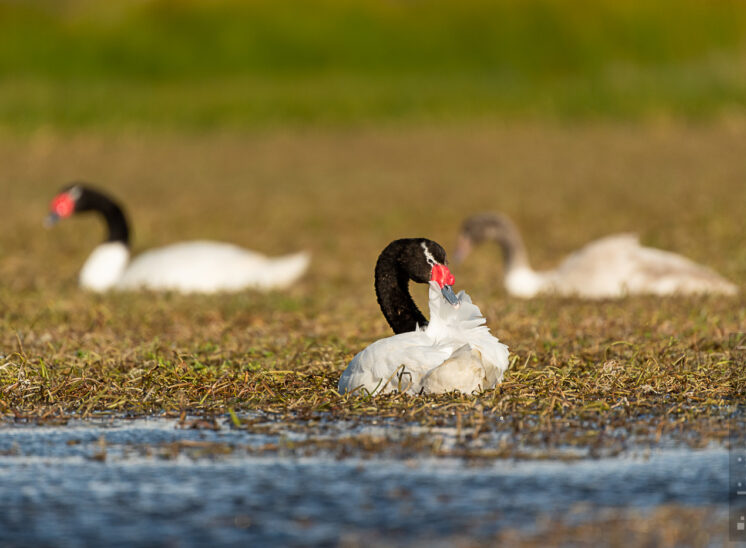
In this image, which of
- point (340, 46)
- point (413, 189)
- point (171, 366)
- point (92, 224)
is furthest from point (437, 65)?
point (171, 366)

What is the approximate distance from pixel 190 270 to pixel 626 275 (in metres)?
4.35

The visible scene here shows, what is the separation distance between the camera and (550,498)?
205 inches

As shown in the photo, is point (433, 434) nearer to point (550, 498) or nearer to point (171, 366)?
point (550, 498)

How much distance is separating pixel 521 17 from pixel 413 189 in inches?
942

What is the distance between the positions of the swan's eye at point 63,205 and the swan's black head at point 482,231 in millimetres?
4417

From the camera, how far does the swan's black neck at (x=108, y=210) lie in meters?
14.1

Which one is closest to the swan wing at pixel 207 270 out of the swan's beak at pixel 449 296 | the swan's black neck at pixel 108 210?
the swan's black neck at pixel 108 210

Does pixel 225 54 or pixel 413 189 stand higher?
pixel 225 54

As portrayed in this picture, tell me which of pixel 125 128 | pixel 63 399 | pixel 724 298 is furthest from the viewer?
pixel 125 128

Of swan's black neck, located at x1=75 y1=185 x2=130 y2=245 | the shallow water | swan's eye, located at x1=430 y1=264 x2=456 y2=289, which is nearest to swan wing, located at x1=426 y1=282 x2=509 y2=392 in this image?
swan's eye, located at x1=430 y1=264 x2=456 y2=289

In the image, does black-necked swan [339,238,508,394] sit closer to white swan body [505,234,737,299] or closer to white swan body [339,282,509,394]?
white swan body [339,282,509,394]

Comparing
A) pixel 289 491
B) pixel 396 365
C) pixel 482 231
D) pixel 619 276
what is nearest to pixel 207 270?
pixel 482 231

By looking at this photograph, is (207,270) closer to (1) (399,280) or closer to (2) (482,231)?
(2) (482,231)

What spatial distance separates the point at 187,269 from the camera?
13.0 meters
